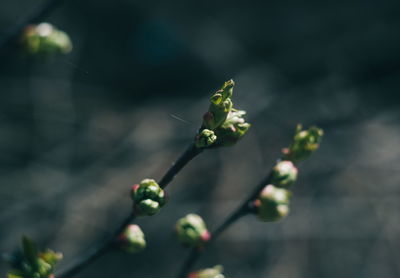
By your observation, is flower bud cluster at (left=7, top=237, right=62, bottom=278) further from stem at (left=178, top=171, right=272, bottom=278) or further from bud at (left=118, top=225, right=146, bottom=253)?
stem at (left=178, top=171, right=272, bottom=278)

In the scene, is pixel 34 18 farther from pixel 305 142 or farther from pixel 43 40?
pixel 305 142

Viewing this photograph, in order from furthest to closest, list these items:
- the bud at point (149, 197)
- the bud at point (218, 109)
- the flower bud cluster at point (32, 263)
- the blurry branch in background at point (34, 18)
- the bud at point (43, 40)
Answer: the bud at point (43, 40)
the blurry branch in background at point (34, 18)
the flower bud cluster at point (32, 263)
the bud at point (149, 197)
the bud at point (218, 109)

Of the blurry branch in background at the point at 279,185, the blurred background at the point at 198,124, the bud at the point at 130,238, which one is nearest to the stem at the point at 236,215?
the blurry branch in background at the point at 279,185

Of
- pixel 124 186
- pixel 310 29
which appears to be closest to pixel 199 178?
pixel 124 186

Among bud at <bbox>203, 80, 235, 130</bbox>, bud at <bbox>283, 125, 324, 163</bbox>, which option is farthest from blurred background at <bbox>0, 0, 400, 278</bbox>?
bud at <bbox>203, 80, 235, 130</bbox>

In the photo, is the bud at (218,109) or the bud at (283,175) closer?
the bud at (218,109)

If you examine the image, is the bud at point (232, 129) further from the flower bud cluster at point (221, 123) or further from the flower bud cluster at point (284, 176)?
the flower bud cluster at point (284, 176)

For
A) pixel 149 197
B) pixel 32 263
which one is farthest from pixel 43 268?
pixel 149 197
